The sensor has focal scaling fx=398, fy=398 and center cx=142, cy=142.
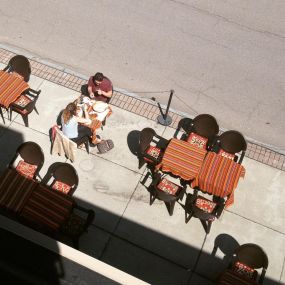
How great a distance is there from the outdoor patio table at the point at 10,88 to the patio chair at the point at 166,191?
3.72m

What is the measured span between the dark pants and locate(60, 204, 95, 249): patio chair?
173 cm

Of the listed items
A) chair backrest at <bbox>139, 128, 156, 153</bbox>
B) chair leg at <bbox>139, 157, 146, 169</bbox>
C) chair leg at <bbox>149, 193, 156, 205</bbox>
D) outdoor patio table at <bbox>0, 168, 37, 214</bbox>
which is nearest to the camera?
outdoor patio table at <bbox>0, 168, 37, 214</bbox>

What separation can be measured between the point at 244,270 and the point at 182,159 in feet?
8.15

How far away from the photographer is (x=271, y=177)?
9.40 m

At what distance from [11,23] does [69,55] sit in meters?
2.34

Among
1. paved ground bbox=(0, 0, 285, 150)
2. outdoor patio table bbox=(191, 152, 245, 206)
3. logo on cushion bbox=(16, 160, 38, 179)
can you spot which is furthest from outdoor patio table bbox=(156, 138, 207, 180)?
logo on cushion bbox=(16, 160, 38, 179)

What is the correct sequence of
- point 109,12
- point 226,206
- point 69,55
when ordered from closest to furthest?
point 226,206, point 69,55, point 109,12

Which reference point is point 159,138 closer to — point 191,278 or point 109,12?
point 191,278

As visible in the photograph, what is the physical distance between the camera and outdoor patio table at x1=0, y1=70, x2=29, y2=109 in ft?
29.9

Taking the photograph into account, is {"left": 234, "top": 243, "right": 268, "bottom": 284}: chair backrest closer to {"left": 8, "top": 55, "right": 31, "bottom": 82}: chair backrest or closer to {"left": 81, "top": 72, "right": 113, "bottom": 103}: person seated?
{"left": 81, "top": 72, "right": 113, "bottom": 103}: person seated

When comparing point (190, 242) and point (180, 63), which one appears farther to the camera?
point (180, 63)

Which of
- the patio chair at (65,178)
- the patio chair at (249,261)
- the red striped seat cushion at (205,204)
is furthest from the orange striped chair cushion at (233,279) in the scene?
the patio chair at (65,178)

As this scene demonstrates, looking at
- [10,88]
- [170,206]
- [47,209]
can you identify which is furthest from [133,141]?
[10,88]

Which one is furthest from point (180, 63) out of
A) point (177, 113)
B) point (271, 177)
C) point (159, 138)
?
point (271, 177)
